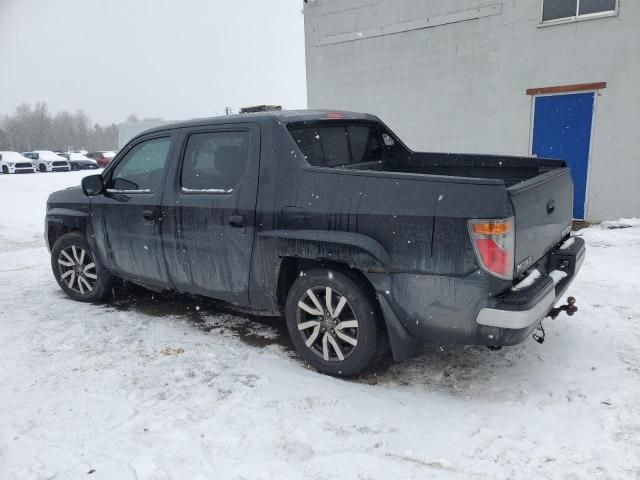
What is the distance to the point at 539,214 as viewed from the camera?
3.14 m

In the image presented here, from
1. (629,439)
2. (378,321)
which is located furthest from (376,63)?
(629,439)

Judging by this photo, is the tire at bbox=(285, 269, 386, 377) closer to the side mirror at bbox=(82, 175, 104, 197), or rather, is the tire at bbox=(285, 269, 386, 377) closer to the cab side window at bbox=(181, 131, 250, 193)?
the cab side window at bbox=(181, 131, 250, 193)

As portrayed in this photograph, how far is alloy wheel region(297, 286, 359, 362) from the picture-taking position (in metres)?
3.32

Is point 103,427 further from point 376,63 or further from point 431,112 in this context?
point 376,63

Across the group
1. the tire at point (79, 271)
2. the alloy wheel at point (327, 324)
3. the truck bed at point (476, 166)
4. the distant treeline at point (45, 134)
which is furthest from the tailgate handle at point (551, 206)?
the distant treeline at point (45, 134)

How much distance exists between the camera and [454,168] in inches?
177

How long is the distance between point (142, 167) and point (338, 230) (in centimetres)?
235

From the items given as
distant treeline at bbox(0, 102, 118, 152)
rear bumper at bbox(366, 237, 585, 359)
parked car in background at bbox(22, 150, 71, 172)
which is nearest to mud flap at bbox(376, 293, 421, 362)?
rear bumper at bbox(366, 237, 585, 359)

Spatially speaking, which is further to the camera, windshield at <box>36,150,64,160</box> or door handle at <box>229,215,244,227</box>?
windshield at <box>36,150,64,160</box>

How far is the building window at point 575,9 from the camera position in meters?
8.52

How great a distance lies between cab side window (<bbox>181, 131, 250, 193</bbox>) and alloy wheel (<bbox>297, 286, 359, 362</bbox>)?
1092 millimetres

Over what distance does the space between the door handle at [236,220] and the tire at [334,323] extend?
24.5 inches

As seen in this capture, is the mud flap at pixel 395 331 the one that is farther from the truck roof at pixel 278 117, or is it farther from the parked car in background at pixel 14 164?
the parked car in background at pixel 14 164

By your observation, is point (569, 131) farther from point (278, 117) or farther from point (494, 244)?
point (494, 244)
